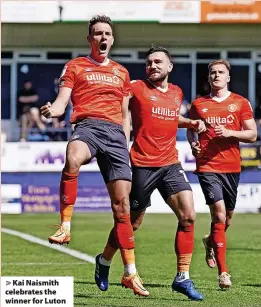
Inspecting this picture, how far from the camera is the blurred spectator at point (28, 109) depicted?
30562 mm

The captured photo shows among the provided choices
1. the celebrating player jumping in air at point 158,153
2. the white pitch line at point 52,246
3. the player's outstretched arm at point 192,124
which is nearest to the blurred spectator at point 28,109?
the white pitch line at point 52,246

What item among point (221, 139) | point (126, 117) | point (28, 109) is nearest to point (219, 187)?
point (221, 139)

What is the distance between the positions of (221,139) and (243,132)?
0.45 metres

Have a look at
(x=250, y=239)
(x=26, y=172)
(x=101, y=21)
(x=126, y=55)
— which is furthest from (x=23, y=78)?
(x=101, y=21)

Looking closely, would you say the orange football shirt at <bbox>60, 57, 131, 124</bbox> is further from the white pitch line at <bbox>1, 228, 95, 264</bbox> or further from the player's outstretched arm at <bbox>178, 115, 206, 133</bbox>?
the white pitch line at <bbox>1, 228, 95, 264</bbox>

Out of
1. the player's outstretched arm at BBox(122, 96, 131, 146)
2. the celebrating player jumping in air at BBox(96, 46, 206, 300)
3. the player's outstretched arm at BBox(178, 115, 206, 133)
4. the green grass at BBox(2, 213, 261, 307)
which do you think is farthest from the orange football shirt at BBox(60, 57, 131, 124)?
the green grass at BBox(2, 213, 261, 307)

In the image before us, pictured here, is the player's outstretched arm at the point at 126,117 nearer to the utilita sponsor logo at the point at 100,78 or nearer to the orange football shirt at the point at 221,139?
the utilita sponsor logo at the point at 100,78

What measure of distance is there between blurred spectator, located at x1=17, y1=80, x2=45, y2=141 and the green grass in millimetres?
4485

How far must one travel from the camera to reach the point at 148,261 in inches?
644

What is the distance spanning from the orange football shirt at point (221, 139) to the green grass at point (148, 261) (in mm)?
1303

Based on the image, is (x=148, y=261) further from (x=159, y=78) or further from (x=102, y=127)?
(x=102, y=127)

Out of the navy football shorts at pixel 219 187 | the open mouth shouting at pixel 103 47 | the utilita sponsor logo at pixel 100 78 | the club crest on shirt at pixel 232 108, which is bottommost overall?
the navy football shorts at pixel 219 187

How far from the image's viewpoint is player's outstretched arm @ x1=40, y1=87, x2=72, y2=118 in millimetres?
10711

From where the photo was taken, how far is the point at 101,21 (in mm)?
11336
